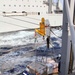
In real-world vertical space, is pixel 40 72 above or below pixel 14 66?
above

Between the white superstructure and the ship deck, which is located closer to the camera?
the ship deck

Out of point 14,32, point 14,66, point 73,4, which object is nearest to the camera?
point 73,4

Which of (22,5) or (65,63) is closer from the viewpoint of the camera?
(65,63)

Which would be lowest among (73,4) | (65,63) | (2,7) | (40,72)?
(40,72)

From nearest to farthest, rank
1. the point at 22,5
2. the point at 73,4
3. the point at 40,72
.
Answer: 1. the point at 73,4
2. the point at 40,72
3. the point at 22,5

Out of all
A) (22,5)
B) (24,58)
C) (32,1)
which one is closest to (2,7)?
(22,5)

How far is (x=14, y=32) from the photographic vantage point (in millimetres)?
9281

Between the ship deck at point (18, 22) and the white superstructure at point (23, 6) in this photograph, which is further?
the white superstructure at point (23, 6)

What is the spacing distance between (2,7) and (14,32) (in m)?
1.80

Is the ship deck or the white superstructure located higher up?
the white superstructure

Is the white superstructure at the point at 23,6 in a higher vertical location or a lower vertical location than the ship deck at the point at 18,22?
higher

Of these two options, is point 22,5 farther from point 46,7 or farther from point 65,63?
point 65,63

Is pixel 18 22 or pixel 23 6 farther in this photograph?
pixel 23 6

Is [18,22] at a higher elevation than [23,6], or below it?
below
